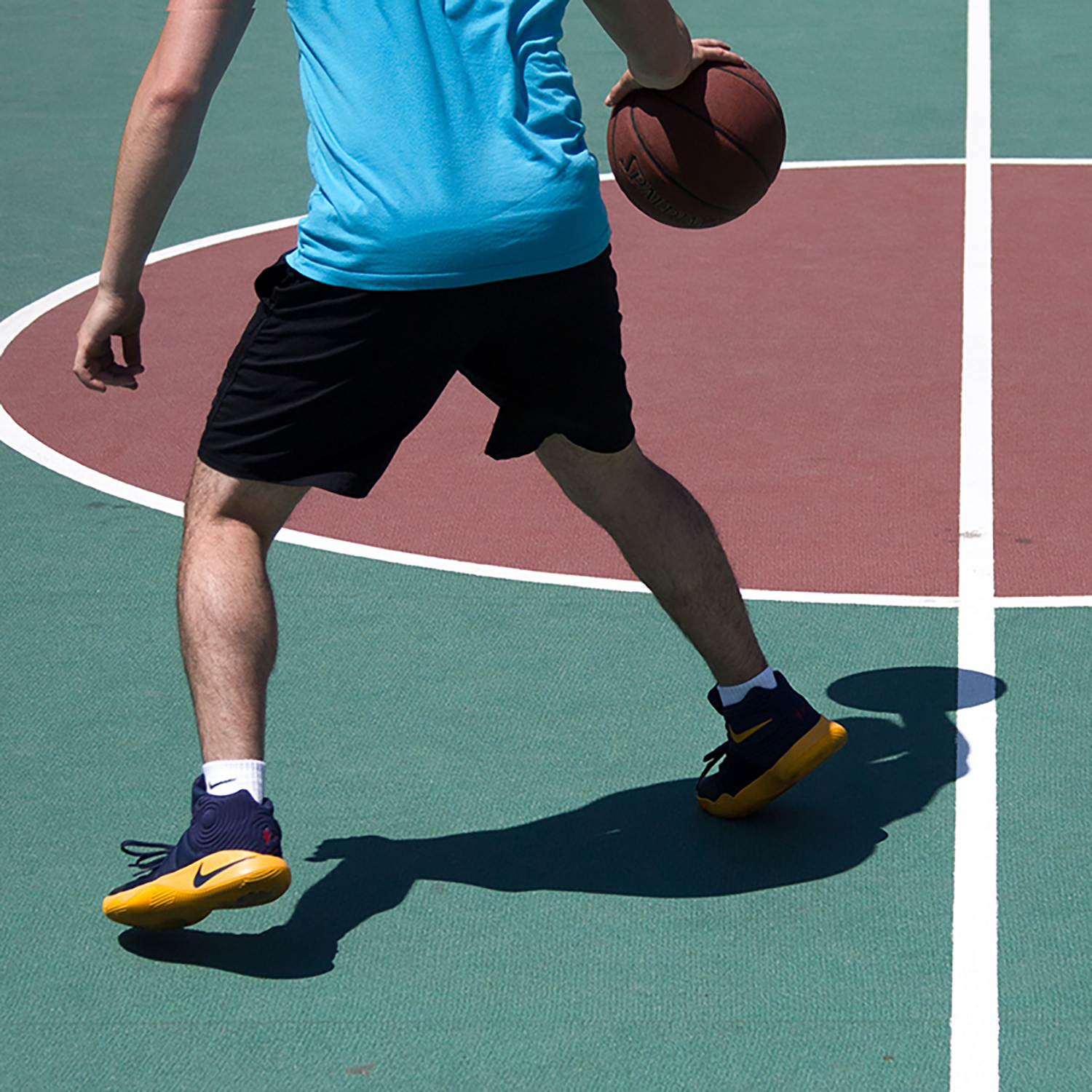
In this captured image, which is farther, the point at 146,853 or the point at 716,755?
the point at 716,755

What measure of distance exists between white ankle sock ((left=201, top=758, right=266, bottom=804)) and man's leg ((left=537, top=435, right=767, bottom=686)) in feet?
3.11

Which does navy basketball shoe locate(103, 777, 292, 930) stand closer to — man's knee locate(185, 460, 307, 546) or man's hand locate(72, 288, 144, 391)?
man's knee locate(185, 460, 307, 546)

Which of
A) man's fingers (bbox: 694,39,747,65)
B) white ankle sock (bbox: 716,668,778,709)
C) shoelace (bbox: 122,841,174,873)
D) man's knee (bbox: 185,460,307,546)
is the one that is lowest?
shoelace (bbox: 122,841,174,873)

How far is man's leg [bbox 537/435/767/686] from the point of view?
4.26 m

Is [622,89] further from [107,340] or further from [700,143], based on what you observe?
[107,340]

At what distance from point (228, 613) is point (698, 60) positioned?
1.63 m

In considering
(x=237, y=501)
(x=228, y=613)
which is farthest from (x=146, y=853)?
(x=237, y=501)

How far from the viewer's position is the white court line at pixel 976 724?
355cm

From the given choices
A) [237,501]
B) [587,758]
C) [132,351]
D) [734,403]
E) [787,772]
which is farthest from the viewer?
[734,403]

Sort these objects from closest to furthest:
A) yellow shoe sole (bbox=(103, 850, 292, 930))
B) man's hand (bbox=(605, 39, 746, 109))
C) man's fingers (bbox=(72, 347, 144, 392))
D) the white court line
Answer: the white court line < yellow shoe sole (bbox=(103, 850, 292, 930)) < man's fingers (bbox=(72, 347, 144, 392)) < man's hand (bbox=(605, 39, 746, 109))

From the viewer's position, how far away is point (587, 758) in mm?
4641

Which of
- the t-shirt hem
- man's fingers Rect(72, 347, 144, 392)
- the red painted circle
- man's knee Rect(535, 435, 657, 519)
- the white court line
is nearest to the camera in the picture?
the white court line

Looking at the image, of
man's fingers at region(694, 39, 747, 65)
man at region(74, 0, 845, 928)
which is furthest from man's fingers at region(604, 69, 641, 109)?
man at region(74, 0, 845, 928)

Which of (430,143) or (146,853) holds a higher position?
(430,143)
